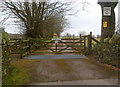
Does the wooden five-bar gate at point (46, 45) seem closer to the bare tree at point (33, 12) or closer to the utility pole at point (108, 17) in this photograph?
the utility pole at point (108, 17)

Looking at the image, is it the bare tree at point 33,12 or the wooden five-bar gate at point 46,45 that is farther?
the bare tree at point 33,12

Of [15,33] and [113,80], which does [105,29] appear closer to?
[113,80]

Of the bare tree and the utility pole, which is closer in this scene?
the utility pole

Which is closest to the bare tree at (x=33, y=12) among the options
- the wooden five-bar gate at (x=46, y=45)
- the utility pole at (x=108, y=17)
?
the wooden five-bar gate at (x=46, y=45)

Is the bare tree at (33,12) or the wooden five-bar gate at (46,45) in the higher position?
the bare tree at (33,12)

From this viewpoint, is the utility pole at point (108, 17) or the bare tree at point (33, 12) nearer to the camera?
the utility pole at point (108, 17)

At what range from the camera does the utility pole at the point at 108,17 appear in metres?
6.89

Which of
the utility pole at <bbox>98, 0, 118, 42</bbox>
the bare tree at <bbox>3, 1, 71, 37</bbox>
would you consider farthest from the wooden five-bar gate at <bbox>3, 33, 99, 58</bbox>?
the bare tree at <bbox>3, 1, 71, 37</bbox>

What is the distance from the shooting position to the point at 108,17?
22.8 feet

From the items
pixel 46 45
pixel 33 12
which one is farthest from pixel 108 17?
pixel 33 12

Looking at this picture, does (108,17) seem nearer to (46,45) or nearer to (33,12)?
(46,45)

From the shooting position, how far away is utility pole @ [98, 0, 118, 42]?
6.89 m

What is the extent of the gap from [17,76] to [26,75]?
0.27m

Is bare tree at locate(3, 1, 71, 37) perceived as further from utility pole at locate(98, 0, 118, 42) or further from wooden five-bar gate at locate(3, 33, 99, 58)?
utility pole at locate(98, 0, 118, 42)
